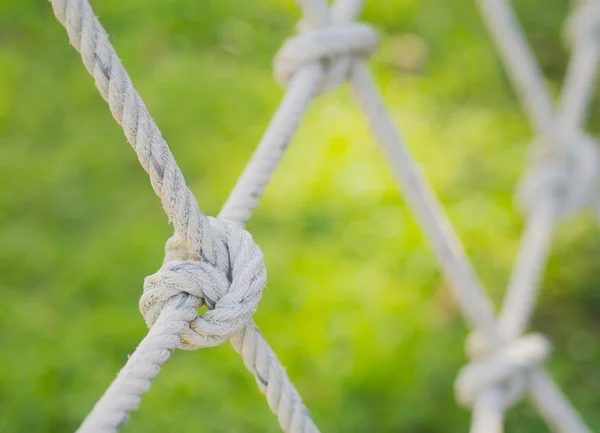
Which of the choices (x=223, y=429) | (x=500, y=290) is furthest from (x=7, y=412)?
(x=500, y=290)

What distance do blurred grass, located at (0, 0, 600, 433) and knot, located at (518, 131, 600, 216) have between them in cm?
15

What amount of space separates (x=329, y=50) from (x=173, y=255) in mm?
213

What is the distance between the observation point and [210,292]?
0.34 metres

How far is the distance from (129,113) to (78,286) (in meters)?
0.62

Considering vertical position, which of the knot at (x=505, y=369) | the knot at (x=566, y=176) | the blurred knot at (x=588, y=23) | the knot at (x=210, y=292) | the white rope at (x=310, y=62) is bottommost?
the knot at (x=210, y=292)

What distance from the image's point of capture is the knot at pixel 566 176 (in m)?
0.81

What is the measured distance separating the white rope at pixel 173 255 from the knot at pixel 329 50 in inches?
7.3

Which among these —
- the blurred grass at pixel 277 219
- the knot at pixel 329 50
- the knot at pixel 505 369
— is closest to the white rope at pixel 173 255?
the knot at pixel 329 50

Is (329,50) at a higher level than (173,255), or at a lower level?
higher

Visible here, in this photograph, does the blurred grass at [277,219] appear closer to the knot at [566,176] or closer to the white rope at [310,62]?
the knot at [566,176]

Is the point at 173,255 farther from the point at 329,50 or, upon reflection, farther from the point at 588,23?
the point at 588,23

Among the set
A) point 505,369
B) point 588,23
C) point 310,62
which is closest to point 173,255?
point 310,62

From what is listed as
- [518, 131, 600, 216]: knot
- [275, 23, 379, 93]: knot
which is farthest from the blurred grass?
[275, 23, 379, 93]: knot

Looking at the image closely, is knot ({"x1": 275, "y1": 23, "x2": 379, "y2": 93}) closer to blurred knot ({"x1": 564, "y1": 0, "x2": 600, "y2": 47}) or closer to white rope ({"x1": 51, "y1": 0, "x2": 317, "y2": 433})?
white rope ({"x1": 51, "y1": 0, "x2": 317, "y2": 433})
